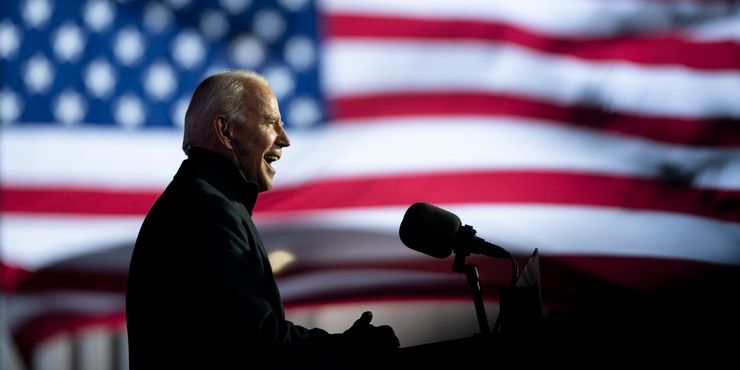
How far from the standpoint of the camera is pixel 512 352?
138 cm

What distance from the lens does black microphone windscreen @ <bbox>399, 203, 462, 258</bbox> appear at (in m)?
1.66

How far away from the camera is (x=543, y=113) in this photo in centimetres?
361

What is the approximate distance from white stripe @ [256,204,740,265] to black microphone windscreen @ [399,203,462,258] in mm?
1729

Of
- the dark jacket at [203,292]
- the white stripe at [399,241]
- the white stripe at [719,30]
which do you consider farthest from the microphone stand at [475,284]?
the white stripe at [719,30]

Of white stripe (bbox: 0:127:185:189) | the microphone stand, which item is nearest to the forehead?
the microphone stand

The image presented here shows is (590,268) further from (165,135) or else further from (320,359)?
(320,359)

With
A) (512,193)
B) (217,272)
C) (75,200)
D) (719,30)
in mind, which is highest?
(719,30)

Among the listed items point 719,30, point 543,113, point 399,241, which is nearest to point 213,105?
point 399,241

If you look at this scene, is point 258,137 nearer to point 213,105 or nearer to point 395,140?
point 213,105

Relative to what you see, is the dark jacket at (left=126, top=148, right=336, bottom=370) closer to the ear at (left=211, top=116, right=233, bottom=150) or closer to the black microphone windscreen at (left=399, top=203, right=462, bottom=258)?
the ear at (left=211, top=116, right=233, bottom=150)

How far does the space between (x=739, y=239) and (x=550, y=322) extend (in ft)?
8.70

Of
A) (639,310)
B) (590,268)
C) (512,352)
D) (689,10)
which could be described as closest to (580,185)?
(590,268)

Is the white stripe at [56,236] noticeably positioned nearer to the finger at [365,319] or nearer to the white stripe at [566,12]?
the white stripe at [566,12]

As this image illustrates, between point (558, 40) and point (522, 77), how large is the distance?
0.23 m
